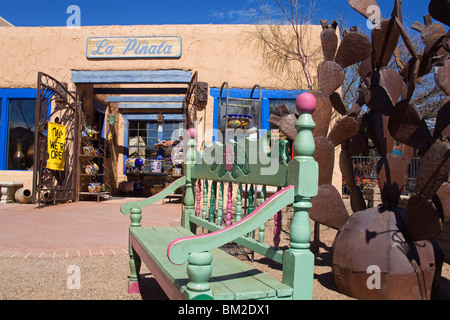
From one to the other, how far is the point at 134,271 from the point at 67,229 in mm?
3057

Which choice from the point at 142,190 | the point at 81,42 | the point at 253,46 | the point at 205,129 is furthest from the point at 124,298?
the point at 142,190

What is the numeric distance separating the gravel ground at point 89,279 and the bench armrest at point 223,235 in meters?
1.64

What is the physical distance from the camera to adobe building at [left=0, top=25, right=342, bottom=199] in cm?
840

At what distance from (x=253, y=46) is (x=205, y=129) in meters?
2.05

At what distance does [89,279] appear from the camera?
345 cm

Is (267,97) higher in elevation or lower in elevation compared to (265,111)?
higher

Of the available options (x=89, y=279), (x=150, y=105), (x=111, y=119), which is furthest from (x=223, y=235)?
(x=150, y=105)

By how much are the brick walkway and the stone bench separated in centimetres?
63

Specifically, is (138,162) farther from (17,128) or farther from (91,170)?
(17,128)

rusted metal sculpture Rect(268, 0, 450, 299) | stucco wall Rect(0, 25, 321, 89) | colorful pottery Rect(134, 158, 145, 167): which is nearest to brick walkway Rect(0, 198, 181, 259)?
rusted metal sculpture Rect(268, 0, 450, 299)

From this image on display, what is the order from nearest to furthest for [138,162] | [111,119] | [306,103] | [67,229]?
1. [306,103]
2. [67,229]
3. [111,119]
4. [138,162]

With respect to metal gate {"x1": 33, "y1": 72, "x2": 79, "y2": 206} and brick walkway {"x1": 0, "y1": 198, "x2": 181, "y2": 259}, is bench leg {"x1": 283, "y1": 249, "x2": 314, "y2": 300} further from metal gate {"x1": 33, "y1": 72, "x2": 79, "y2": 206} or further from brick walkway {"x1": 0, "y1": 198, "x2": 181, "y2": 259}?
metal gate {"x1": 33, "y1": 72, "x2": 79, "y2": 206}

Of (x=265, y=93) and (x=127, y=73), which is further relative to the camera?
(x=127, y=73)

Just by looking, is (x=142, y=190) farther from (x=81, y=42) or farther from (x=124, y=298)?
(x=124, y=298)
